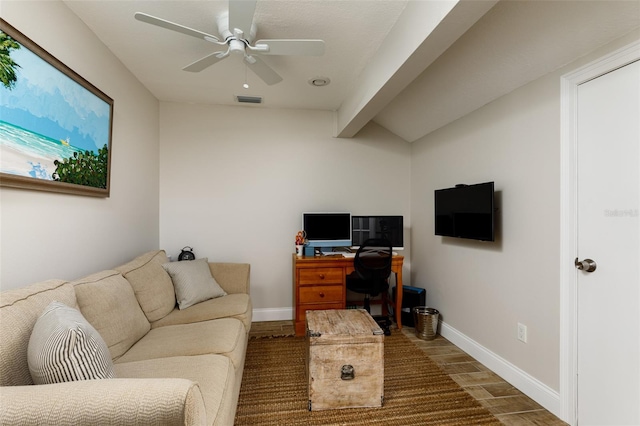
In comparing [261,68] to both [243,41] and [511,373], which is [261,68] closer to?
[243,41]

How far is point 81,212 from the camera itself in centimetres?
207

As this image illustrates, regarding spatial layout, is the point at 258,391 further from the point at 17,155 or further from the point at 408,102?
the point at 408,102

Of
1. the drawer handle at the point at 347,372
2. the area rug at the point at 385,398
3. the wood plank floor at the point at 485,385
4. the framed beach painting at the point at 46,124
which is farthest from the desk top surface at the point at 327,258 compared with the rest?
the framed beach painting at the point at 46,124

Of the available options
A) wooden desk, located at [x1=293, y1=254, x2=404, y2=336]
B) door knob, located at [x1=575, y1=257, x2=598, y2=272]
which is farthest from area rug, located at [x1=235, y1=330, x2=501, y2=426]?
door knob, located at [x1=575, y1=257, x2=598, y2=272]

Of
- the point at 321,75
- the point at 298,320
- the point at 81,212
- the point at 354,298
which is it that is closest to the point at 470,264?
the point at 354,298

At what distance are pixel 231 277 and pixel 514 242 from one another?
2448mm

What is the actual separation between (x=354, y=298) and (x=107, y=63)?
A: 3.39m

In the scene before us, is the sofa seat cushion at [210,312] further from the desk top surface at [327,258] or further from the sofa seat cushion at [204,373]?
the desk top surface at [327,258]

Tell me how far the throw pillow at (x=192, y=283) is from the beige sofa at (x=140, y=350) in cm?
7

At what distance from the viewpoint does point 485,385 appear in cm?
229

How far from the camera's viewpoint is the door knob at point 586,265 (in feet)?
5.81

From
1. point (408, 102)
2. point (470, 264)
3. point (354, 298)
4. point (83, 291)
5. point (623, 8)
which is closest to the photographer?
point (623, 8)

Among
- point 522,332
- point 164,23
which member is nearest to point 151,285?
point 164,23

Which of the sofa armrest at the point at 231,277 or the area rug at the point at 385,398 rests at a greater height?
the sofa armrest at the point at 231,277
